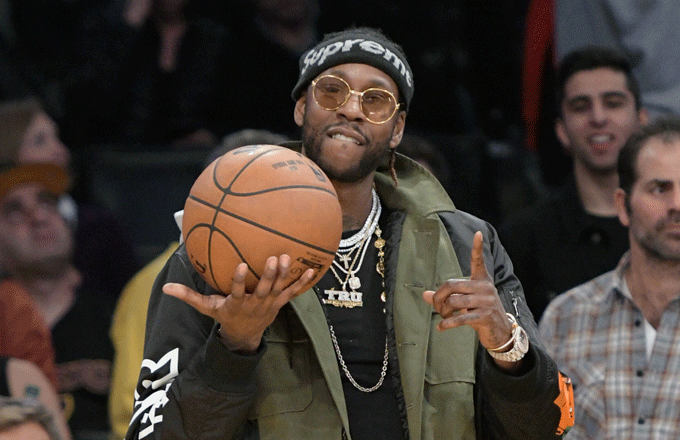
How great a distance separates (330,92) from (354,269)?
22.4 inches

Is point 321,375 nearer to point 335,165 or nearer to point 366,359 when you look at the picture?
point 366,359

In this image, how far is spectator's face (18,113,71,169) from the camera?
6517 millimetres

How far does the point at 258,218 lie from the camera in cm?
287

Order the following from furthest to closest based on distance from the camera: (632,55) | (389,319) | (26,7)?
(26,7)
(632,55)
(389,319)

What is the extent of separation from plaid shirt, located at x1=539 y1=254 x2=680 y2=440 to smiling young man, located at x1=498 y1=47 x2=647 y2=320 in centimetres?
53

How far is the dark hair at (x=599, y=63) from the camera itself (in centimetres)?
571

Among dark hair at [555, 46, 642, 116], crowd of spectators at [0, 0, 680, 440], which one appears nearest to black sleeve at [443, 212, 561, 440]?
dark hair at [555, 46, 642, 116]

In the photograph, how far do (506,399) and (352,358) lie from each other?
0.48 m

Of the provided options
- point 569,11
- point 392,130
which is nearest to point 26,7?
point 569,11

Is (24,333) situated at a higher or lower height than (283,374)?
lower

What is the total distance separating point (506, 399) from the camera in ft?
10.2

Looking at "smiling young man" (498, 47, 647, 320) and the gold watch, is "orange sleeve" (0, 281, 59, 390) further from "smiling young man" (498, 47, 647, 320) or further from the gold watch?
the gold watch

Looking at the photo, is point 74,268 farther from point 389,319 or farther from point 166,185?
point 389,319

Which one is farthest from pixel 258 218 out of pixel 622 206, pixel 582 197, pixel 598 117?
pixel 598 117
